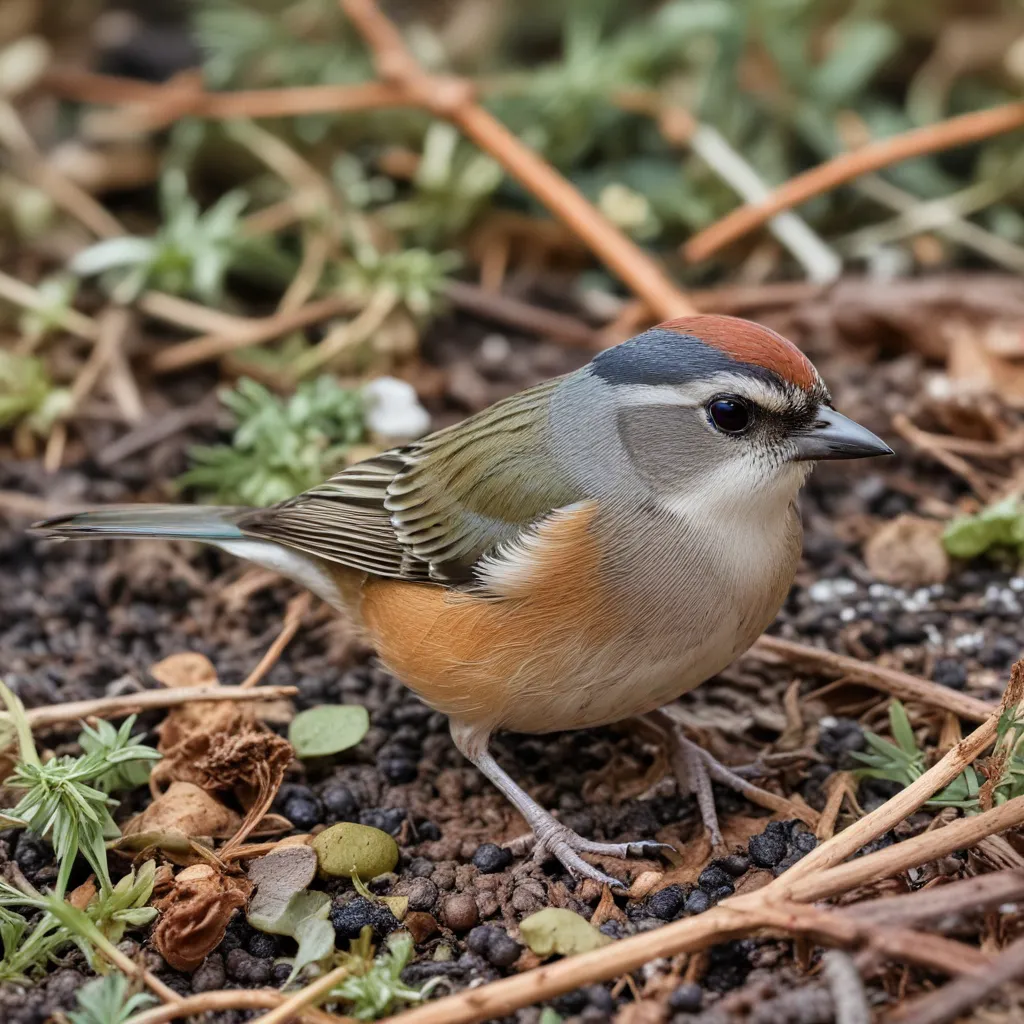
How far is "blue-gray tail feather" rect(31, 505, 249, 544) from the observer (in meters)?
4.42

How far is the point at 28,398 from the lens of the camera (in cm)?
549

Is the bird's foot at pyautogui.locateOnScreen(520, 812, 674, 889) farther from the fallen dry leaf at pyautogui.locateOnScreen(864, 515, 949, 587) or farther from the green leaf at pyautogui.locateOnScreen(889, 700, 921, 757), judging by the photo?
the fallen dry leaf at pyautogui.locateOnScreen(864, 515, 949, 587)

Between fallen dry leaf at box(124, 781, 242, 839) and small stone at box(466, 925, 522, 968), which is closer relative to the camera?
small stone at box(466, 925, 522, 968)

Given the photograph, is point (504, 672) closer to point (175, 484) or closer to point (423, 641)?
point (423, 641)

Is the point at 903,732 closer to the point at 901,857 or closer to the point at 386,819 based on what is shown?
the point at 901,857

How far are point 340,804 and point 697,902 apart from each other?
1139 mm

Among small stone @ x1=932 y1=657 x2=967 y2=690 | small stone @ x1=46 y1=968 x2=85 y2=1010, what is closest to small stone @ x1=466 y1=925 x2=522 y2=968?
small stone @ x1=46 y1=968 x2=85 y2=1010

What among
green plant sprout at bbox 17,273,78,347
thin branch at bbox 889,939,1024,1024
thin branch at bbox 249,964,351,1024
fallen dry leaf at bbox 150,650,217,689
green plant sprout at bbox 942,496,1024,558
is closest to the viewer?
thin branch at bbox 889,939,1024,1024

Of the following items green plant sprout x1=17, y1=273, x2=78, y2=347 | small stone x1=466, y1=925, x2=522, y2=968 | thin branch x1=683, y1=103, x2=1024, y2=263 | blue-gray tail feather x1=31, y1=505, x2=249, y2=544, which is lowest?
small stone x1=466, y1=925, x2=522, y2=968

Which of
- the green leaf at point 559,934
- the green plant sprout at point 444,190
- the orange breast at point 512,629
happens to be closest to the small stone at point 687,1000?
the green leaf at point 559,934

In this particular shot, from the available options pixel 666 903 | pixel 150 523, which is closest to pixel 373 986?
pixel 666 903

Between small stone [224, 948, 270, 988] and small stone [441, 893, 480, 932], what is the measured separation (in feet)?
1.59

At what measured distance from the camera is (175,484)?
5.20 m

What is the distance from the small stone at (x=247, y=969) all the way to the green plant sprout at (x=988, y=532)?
280cm
